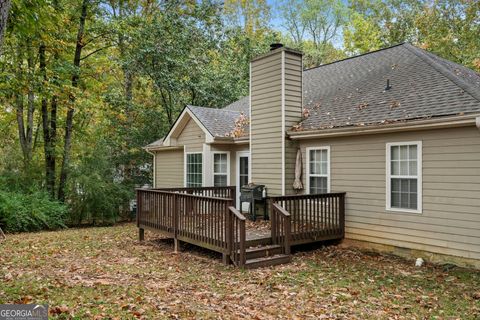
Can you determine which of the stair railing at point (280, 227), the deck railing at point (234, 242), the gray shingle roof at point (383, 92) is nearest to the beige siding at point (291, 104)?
the gray shingle roof at point (383, 92)

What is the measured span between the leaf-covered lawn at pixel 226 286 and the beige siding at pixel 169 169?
6.15m

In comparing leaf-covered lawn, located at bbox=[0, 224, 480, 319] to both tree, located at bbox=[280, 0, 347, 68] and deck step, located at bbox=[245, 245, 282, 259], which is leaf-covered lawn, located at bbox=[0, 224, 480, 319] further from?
tree, located at bbox=[280, 0, 347, 68]

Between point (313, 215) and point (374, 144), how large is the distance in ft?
7.11

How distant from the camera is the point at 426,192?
7129mm

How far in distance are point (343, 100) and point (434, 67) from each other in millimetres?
2343

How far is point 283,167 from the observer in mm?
9508

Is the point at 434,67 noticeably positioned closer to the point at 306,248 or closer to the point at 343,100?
the point at 343,100

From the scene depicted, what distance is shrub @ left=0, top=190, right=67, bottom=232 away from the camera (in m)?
11.4

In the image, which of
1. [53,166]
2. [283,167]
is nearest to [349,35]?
[283,167]

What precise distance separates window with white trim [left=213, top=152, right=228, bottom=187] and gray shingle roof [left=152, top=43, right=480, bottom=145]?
2.99 feet

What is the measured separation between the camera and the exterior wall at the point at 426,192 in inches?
258

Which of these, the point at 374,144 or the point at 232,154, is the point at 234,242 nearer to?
the point at 374,144

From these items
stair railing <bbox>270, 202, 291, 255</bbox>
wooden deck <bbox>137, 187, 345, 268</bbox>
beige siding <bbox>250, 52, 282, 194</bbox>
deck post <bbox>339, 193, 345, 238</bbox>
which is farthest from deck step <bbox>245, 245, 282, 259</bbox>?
beige siding <bbox>250, 52, 282, 194</bbox>

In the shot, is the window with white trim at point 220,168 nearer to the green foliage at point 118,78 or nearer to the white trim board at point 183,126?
the white trim board at point 183,126
